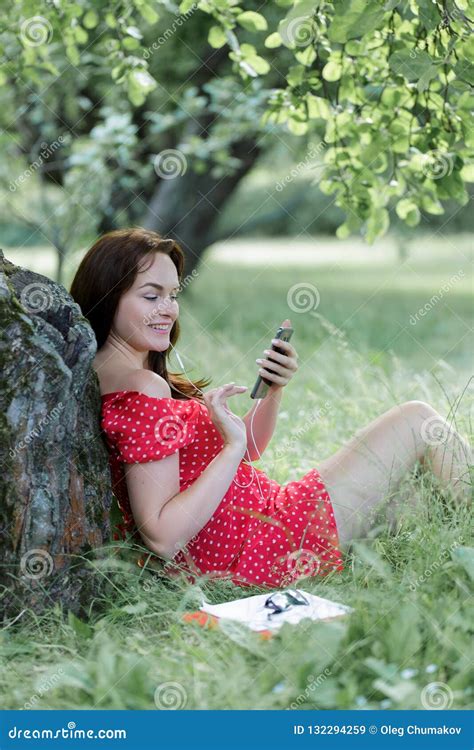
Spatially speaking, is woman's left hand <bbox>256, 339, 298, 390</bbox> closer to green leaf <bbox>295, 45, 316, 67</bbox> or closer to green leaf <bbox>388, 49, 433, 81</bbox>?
green leaf <bbox>388, 49, 433, 81</bbox>

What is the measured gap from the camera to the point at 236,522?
294cm

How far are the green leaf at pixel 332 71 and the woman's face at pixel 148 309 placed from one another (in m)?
1.26

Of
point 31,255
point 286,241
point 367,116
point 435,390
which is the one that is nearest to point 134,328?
point 367,116

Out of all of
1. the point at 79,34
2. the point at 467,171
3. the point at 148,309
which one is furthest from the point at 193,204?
the point at 148,309

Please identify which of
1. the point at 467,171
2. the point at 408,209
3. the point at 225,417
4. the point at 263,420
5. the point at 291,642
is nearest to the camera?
the point at 291,642

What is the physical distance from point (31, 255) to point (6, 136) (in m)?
7.77

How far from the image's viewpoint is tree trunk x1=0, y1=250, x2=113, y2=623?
2.51m

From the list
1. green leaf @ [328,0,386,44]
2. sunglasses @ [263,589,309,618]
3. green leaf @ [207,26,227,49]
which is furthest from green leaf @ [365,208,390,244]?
sunglasses @ [263,589,309,618]

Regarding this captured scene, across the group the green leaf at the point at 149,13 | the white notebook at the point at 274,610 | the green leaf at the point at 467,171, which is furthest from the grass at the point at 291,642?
the green leaf at the point at 149,13

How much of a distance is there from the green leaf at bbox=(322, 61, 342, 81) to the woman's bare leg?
→ 4.47 ft

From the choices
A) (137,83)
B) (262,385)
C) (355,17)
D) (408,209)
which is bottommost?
(262,385)

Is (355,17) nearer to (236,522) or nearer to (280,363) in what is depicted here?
(280,363)

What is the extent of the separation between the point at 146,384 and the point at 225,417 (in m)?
0.24

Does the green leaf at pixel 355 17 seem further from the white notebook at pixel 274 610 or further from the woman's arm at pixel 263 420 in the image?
the white notebook at pixel 274 610
